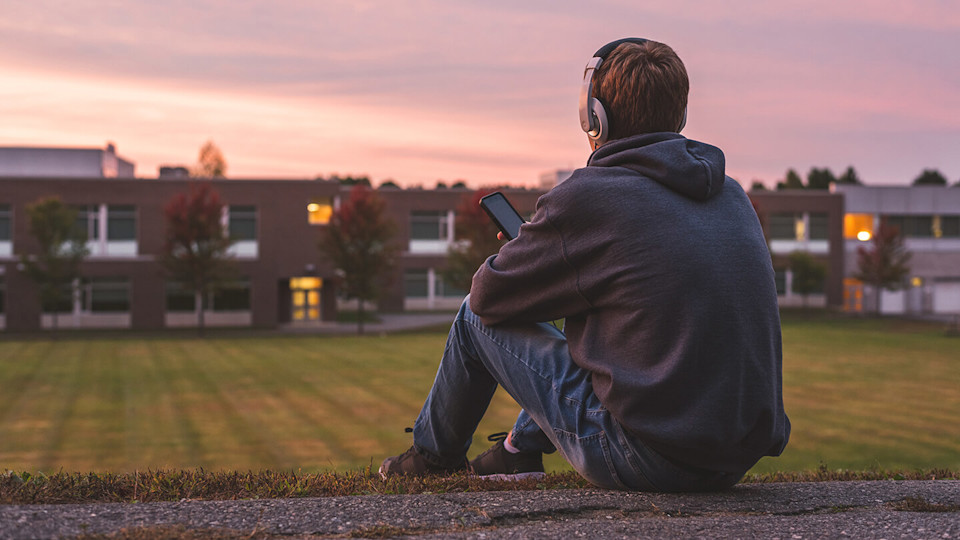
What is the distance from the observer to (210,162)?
94625 millimetres

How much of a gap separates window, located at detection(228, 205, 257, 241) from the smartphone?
45.6 metres

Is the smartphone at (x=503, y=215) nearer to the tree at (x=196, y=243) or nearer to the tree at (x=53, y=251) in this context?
the tree at (x=196, y=243)

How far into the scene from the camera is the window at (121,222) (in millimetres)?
46438

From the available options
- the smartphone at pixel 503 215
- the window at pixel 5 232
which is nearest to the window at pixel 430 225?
the window at pixel 5 232

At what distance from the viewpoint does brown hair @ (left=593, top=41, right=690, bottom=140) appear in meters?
2.63

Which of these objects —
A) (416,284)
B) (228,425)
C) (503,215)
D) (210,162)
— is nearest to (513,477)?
(503,215)

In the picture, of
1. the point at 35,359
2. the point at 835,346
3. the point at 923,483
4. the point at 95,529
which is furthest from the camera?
the point at 835,346

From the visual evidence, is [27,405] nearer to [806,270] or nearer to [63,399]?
[63,399]

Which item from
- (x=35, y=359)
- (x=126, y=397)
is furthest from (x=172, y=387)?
(x=35, y=359)

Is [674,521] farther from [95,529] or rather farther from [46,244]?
[46,244]

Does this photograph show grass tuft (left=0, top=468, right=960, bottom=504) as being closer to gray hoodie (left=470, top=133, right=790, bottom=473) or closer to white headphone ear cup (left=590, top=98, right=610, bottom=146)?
gray hoodie (left=470, top=133, right=790, bottom=473)

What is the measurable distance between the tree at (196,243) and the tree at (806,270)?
3379 cm

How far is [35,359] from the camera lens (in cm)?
2909

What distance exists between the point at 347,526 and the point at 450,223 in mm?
57361
